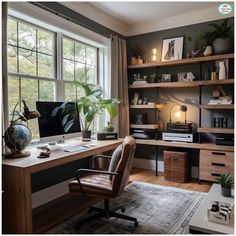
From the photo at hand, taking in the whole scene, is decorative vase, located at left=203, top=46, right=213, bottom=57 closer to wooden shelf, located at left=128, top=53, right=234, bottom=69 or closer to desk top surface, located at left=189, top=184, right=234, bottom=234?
wooden shelf, located at left=128, top=53, right=234, bottom=69

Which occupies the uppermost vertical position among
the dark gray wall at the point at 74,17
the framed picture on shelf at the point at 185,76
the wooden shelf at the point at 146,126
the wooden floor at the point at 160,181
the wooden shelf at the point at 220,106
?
the dark gray wall at the point at 74,17

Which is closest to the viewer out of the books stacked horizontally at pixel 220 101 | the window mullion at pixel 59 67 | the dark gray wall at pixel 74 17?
the dark gray wall at pixel 74 17

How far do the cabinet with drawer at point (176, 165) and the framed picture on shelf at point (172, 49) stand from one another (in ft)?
5.16

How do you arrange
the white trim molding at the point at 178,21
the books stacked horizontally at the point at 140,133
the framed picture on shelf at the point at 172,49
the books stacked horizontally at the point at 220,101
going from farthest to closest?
the books stacked horizontally at the point at 140,133, the framed picture on shelf at the point at 172,49, the white trim molding at the point at 178,21, the books stacked horizontally at the point at 220,101

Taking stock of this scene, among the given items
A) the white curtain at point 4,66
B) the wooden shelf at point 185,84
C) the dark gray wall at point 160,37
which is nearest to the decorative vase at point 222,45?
the dark gray wall at point 160,37

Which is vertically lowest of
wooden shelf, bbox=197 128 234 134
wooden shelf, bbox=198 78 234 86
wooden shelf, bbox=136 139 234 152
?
wooden shelf, bbox=136 139 234 152

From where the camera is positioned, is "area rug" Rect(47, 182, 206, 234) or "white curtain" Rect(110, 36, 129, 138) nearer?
"area rug" Rect(47, 182, 206, 234)

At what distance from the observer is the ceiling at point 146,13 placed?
3.42 m

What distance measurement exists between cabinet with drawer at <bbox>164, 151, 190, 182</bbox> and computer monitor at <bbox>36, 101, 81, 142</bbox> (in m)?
1.54

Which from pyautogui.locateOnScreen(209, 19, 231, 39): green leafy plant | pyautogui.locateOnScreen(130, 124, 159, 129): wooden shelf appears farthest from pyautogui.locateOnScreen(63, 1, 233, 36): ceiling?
pyautogui.locateOnScreen(130, 124, 159, 129): wooden shelf

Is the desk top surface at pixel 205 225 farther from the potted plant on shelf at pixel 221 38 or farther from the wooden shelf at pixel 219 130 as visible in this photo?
the potted plant on shelf at pixel 221 38

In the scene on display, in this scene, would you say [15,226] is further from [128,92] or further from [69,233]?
[128,92]

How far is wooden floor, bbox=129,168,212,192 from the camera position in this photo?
341 centimetres

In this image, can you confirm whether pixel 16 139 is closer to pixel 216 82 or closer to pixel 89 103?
pixel 89 103
